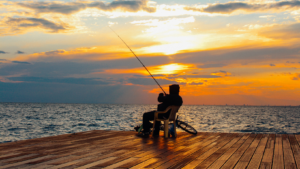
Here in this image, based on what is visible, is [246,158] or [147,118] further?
[147,118]

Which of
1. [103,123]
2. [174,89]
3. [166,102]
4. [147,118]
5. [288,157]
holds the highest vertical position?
[174,89]

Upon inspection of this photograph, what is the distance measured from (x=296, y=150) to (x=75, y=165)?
3.77 m

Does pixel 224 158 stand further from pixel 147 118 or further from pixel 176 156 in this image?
pixel 147 118

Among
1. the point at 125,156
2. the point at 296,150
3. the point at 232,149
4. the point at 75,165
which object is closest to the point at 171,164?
the point at 125,156

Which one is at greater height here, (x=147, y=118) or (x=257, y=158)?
(x=147, y=118)

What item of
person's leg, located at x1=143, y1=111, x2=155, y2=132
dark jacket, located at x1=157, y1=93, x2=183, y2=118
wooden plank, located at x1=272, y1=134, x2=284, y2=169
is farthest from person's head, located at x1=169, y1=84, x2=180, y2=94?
wooden plank, located at x1=272, y1=134, x2=284, y2=169

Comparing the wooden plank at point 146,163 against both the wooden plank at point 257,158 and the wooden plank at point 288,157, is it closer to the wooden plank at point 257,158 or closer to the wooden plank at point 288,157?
the wooden plank at point 257,158

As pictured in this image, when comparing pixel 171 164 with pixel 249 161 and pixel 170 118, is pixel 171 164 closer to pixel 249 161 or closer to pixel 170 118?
pixel 249 161

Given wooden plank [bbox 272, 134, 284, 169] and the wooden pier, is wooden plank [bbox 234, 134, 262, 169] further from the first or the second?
wooden plank [bbox 272, 134, 284, 169]

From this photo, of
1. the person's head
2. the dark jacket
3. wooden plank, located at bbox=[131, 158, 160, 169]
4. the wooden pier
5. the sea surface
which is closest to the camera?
wooden plank, located at bbox=[131, 158, 160, 169]

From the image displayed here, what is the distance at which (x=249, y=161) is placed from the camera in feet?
13.1

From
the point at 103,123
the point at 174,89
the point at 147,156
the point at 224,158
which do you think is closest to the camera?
the point at 224,158

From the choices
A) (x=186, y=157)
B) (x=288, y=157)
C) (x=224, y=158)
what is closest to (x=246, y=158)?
(x=224, y=158)

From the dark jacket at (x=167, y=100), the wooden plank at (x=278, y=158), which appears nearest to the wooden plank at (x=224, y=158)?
the wooden plank at (x=278, y=158)
